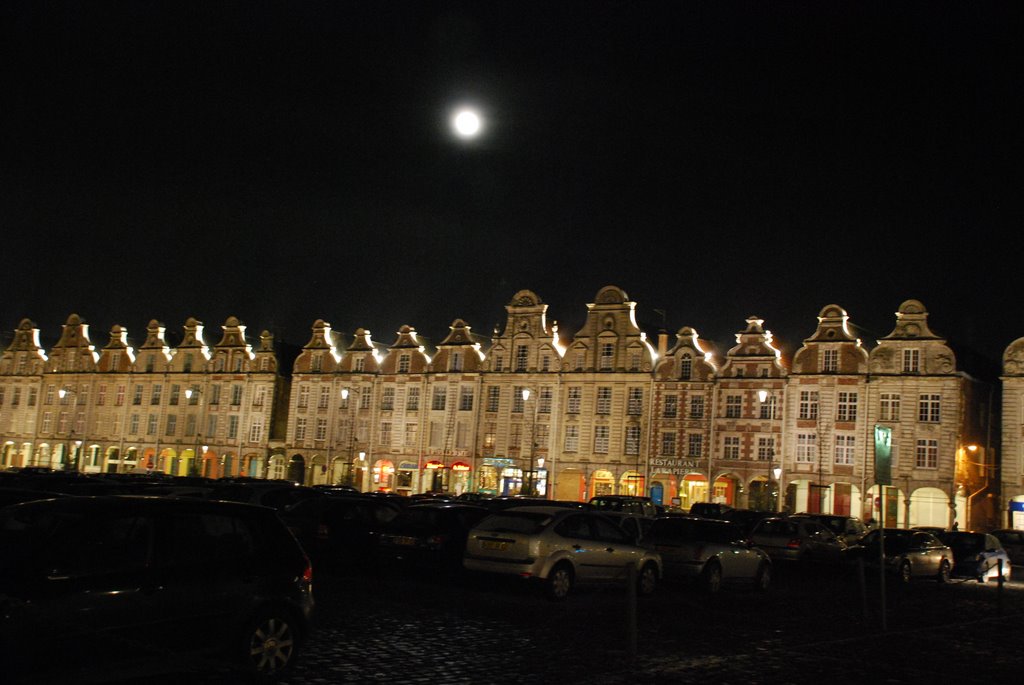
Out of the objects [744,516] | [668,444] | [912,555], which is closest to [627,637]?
[912,555]

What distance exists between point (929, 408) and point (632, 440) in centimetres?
1802

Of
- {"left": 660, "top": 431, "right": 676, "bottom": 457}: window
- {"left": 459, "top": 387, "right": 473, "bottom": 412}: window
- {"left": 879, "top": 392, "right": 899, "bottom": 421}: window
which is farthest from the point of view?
{"left": 459, "top": 387, "right": 473, "bottom": 412}: window

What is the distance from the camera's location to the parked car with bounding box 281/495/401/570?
21891mm

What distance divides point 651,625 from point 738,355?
4783 centimetres

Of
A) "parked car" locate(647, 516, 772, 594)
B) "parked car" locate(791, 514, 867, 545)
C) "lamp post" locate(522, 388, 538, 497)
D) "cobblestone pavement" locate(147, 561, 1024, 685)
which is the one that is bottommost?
"cobblestone pavement" locate(147, 561, 1024, 685)

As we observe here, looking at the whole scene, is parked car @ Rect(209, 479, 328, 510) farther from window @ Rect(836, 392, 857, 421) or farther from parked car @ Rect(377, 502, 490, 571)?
window @ Rect(836, 392, 857, 421)

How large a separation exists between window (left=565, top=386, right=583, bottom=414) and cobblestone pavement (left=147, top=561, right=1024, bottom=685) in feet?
148

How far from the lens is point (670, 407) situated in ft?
212

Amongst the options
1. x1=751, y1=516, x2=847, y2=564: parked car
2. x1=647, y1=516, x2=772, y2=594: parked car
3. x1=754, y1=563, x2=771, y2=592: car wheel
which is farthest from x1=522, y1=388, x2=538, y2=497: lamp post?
x1=647, y1=516, x2=772, y2=594: parked car

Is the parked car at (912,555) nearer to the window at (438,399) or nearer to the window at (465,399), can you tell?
the window at (465,399)

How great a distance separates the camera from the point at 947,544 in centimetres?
3278

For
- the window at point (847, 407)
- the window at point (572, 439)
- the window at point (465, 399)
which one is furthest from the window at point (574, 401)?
the window at point (847, 407)

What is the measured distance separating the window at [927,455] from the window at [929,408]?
1.24 meters

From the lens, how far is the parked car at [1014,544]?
38531 millimetres
